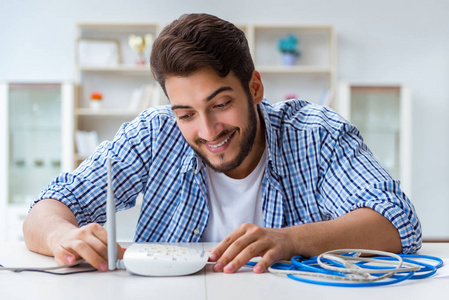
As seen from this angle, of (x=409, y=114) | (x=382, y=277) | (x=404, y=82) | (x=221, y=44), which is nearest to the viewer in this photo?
(x=382, y=277)

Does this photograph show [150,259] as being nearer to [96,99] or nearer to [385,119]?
[96,99]

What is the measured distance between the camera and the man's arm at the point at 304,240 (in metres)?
0.97

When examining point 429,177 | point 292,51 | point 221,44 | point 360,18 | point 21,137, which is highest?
point 360,18

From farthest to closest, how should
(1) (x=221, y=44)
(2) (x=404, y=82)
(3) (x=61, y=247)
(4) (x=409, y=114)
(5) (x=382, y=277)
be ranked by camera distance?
(2) (x=404, y=82), (4) (x=409, y=114), (1) (x=221, y=44), (3) (x=61, y=247), (5) (x=382, y=277)

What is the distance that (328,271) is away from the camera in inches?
36.6

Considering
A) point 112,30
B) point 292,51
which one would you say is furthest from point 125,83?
point 292,51

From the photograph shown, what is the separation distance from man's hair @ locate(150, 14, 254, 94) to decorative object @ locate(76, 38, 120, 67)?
116 inches

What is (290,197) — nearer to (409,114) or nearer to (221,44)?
(221,44)

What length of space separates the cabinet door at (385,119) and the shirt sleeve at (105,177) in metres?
2.90

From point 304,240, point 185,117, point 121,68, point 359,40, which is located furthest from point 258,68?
point 304,240

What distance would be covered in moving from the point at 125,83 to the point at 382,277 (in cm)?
376

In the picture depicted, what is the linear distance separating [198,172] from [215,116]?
0.23 meters

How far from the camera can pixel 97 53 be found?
14.0ft

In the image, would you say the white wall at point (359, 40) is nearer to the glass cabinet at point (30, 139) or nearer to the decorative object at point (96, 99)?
the glass cabinet at point (30, 139)
